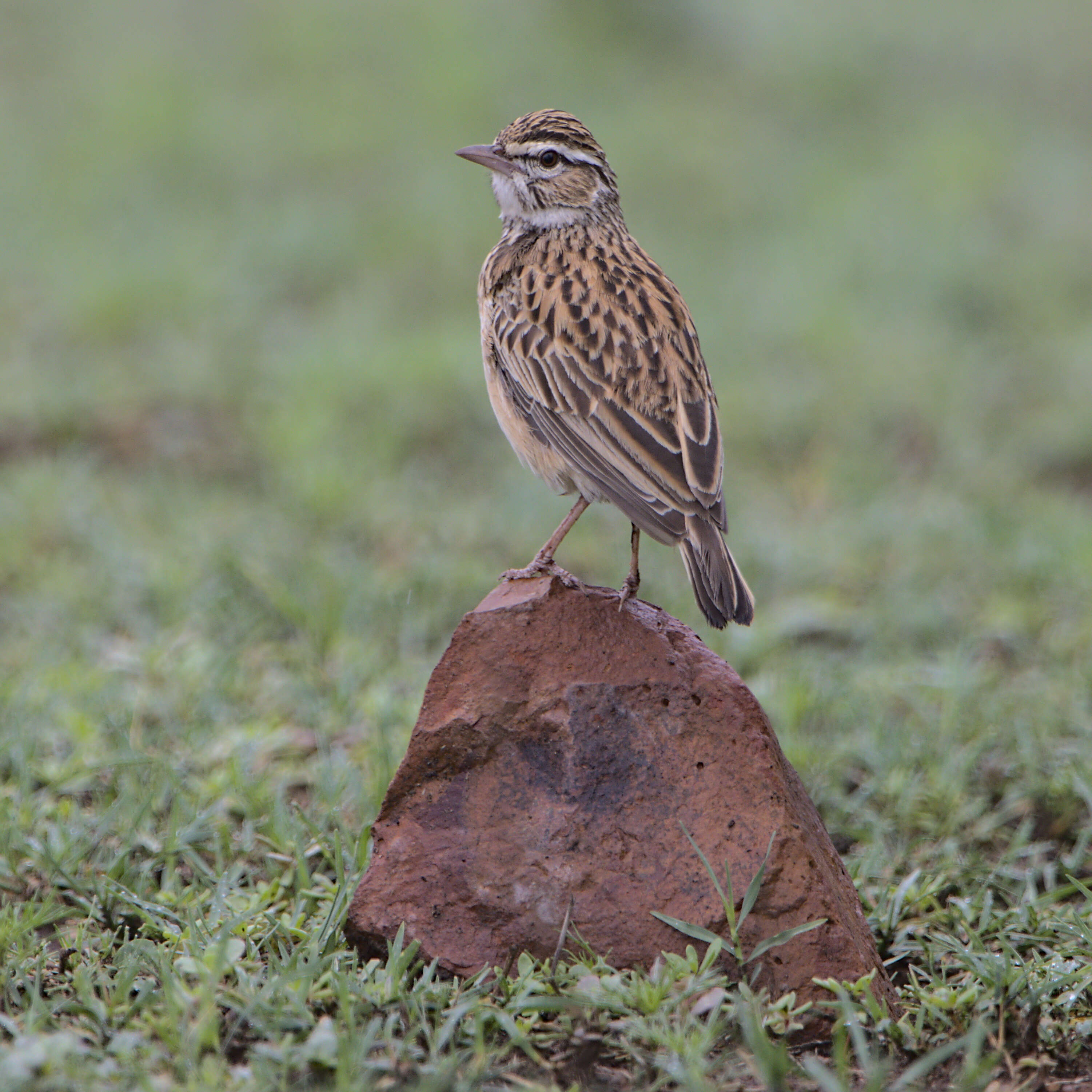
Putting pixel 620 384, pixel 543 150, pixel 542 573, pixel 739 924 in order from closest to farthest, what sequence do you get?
1. pixel 739 924
2. pixel 542 573
3. pixel 620 384
4. pixel 543 150

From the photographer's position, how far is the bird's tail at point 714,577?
4008 millimetres

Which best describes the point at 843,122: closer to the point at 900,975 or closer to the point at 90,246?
the point at 90,246

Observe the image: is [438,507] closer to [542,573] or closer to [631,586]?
[542,573]

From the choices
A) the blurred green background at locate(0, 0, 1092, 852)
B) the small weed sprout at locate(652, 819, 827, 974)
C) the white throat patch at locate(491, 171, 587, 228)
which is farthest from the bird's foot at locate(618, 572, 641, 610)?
the white throat patch at locate(491, 171, 587, 228)

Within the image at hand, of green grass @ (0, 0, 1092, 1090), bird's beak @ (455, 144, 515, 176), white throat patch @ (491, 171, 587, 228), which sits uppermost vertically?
bird's beak @ (455, 144, 515, 176)

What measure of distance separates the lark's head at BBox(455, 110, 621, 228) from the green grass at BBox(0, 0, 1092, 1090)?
7.01ft

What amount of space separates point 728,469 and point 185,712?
4446mm

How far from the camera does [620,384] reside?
458 cm

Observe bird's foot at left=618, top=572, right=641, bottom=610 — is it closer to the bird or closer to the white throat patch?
the bird

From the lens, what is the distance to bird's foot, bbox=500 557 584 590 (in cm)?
426

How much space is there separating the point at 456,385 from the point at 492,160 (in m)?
4.35

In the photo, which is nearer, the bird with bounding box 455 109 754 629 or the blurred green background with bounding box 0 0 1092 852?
the bird with bounding box 455 109 754 629

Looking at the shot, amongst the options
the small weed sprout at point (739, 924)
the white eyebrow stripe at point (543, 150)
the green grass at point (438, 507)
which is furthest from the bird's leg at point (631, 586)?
the white eyebrow stripe at point (543, 150)

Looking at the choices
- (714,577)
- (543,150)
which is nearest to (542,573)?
(714,577)
